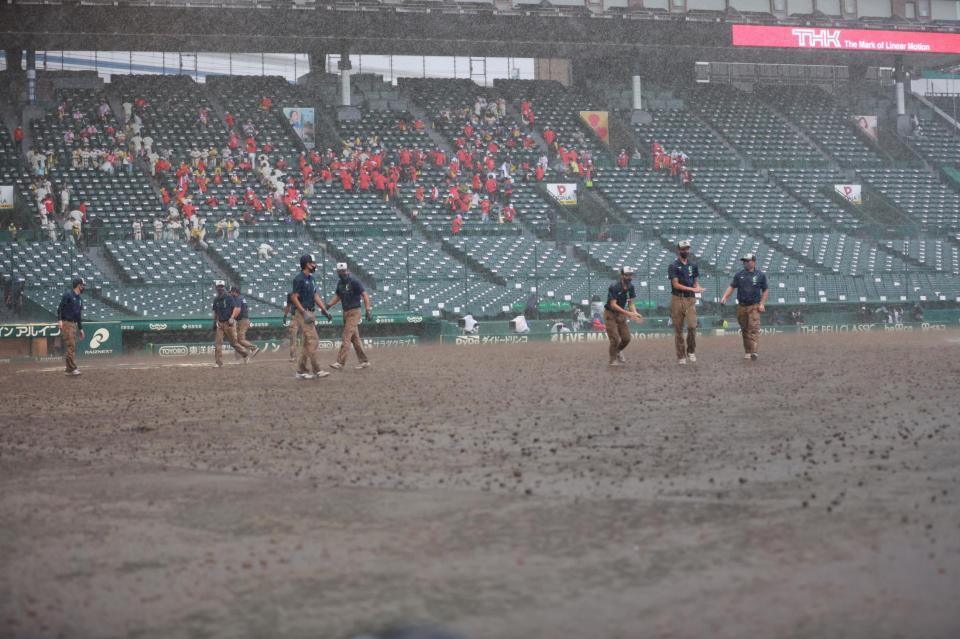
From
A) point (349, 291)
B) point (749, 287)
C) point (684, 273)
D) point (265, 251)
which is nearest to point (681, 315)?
point (684, 273)

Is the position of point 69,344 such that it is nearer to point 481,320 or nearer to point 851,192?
point 481,320

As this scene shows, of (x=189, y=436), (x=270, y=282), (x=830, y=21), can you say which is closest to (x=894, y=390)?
(x=189, y=436)

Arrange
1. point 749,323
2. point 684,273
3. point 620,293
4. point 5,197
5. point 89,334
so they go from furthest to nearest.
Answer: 1. point 5,197
2. point 89,334
3. point 749,323
4. point 620,293
5. point 684,273

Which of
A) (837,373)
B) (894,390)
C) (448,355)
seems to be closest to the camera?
(894,390)

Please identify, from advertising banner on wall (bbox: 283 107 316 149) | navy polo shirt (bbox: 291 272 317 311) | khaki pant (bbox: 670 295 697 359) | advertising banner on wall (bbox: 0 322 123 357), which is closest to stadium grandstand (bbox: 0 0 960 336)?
advertising banner on wall (bbox: 283 107 316 149)

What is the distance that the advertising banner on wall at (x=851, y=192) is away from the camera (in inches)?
2156

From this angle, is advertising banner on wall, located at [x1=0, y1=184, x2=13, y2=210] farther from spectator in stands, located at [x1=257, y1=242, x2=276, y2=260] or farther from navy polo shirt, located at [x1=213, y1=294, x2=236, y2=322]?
navy polo shirt, located at [x1=213, y1=294, x2=236, y2=322]

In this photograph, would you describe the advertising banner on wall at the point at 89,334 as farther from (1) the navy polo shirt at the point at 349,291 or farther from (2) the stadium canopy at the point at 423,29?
(2) the stadium canopy at the point at 423,29

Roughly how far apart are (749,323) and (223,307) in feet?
37.0

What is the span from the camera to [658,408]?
1313 centimetres

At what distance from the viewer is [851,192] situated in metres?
54.9

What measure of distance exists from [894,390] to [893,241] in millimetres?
38288

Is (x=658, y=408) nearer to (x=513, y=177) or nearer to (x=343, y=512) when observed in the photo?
(x=343, y=512)

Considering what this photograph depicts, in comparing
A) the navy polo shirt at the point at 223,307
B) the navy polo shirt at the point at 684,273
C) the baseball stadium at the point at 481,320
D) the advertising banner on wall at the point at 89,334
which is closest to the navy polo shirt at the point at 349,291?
the baseball stadium at the point at 481,320
